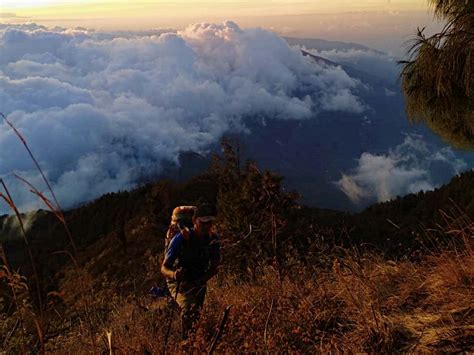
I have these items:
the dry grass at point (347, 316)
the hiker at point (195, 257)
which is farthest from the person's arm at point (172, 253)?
the dry grass at point (347, 316)

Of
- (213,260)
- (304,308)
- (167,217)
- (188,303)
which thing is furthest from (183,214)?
(167,217)

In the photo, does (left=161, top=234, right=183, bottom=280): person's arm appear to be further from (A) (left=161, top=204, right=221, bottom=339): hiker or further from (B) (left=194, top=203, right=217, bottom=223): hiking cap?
(B) (left=194, top=203, right=217, bottom=223): hiking cap

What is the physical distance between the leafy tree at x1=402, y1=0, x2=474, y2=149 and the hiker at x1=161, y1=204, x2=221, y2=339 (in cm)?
290

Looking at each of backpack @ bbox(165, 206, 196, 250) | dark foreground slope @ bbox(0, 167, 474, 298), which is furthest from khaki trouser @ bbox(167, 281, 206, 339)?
dark foreground slope @ bbox(0, 167, 474, 298)

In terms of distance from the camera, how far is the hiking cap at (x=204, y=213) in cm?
434

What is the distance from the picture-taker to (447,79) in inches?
200

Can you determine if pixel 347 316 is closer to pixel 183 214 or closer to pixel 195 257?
pixel 195 257

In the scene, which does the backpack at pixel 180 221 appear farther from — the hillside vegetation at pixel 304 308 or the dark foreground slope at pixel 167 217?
the dark foreground slope at pixel 167 217

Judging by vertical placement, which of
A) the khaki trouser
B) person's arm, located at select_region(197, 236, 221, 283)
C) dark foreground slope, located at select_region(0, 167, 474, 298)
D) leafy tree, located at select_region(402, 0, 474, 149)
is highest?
leafy tree, located at select_region(402, 0, 474, 149)

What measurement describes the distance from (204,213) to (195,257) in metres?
0.42

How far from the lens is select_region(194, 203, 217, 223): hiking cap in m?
4.34

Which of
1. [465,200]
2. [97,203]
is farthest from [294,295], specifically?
[97,203]

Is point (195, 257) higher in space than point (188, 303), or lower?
higher

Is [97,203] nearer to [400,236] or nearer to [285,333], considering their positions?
[400,236]
